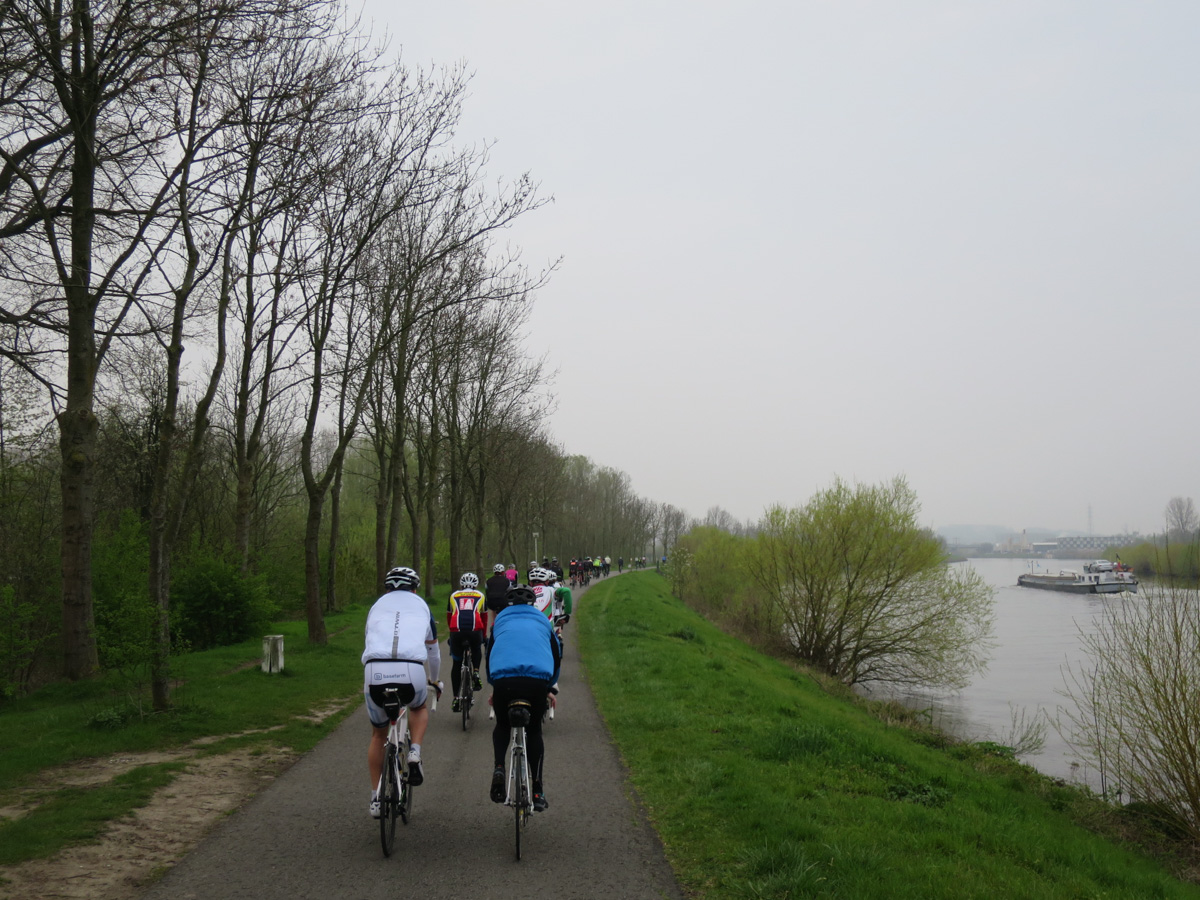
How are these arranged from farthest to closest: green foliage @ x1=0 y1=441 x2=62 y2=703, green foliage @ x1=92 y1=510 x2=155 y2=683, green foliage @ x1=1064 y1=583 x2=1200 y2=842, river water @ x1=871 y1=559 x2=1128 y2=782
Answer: river water @ x1=871 y1=559 x2=1128 y2=782
green foliage @ x1=0 y1=441 x2=62 y2=703
green foliage @ x1=92 y1=510 x2=155 y2=683
green foliage @ x1=1064 y1=583 x2=1200 y2=842

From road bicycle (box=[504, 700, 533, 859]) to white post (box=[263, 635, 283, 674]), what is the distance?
Answer: 10.0 meters

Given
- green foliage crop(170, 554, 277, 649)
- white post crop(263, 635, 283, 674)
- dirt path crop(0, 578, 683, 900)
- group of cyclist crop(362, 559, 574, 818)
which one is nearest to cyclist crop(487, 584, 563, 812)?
group of cyclist crop(362, 559, 574, 818)

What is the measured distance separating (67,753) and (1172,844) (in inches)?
502

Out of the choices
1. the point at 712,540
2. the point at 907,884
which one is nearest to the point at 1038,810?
the point at 907,884

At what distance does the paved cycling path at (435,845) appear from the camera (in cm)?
545

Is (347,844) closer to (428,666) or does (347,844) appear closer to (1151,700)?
(428,666)

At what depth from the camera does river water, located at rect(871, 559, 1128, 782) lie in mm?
18781

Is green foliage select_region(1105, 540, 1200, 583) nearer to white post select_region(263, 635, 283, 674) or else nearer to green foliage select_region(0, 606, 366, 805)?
green foliage select_region(0, 606, 366, 805)

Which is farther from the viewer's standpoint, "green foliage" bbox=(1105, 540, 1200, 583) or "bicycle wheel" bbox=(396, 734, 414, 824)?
"green foliage" bbox=(1105, 540, 1200, 583)

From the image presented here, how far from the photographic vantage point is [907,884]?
551cm

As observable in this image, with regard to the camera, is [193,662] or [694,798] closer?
[694,798]

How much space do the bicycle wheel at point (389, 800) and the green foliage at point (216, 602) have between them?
14731mm

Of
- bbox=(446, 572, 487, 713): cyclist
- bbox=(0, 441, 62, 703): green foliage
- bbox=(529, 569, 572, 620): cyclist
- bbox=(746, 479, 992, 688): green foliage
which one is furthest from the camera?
bbox=(746, 479, 992, 688): green foliage

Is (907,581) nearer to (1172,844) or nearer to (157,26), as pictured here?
(1172,844)
